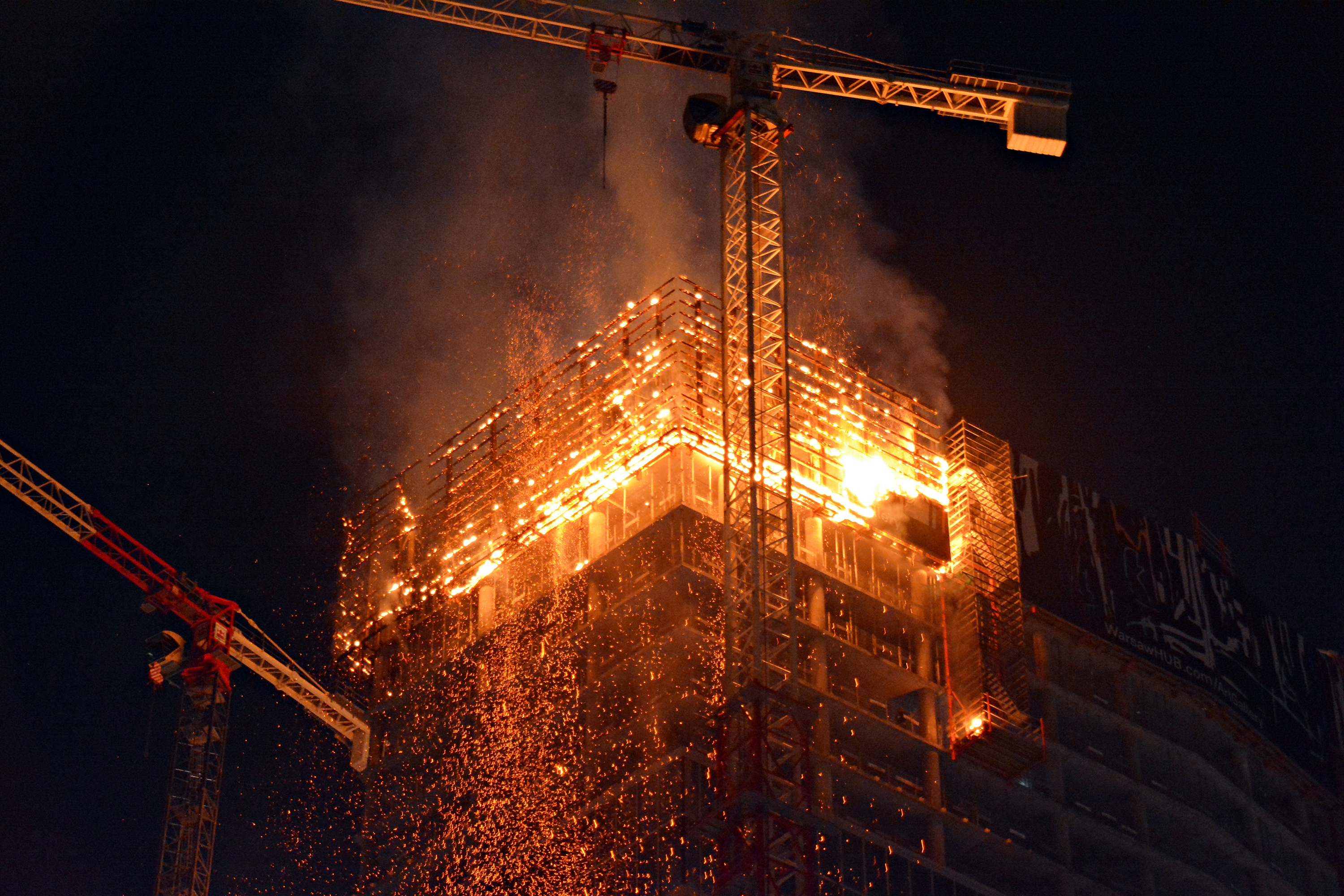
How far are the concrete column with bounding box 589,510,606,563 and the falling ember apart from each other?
78mm

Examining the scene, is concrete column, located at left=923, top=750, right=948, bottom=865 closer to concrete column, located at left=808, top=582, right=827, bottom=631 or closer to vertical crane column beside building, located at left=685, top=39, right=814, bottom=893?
concrete column, located at left=808, top=582, right=827, bottom=631

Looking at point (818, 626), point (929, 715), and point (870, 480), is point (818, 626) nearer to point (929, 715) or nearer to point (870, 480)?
point (929, 715)

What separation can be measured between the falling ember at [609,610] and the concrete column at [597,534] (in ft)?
0.25

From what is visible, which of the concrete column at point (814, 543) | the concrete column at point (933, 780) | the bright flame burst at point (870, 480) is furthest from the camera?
the bright flame burst at point (870, 480)

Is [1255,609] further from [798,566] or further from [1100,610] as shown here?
[798,566]

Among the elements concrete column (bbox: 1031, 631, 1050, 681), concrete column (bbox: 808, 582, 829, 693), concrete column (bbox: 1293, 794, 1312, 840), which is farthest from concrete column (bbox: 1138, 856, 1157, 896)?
concrete column (bbox: 808, 582, 829, 693)

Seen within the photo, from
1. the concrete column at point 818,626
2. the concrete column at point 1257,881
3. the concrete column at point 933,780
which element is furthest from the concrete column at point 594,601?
the concrete column at point 1257,881

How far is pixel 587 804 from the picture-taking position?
187 ft

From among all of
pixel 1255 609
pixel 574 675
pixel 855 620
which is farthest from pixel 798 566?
pixel 1255 609

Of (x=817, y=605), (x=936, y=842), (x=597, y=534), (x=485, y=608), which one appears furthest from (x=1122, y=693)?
(x=485, y=608)

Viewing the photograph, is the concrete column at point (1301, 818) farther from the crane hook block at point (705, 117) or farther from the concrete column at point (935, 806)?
the crane hook block at point (705, 117)

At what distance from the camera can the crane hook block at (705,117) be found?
59.3 metres

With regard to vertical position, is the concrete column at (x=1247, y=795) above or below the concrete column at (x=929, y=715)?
above

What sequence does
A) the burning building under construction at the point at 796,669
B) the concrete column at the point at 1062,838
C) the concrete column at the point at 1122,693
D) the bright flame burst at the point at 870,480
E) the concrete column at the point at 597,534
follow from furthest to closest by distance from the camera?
1. the concrete column at the point at 1122,693
2. the concrete column at the point at 1062,838
3. the bright flame burst at the point at 870,480
4. the concrete column at the point at 597,534
5. the burning building under construction at the point at 796,669
